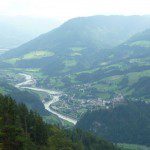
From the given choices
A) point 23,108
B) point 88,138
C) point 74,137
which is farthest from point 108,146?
point 23,108

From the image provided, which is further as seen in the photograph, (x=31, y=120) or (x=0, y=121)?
(x=31, y=120)

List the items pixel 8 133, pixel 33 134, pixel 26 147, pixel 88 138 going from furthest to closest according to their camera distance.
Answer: pixel 88 138, pixel 33 134, pixel 26 147, pixel 8 133

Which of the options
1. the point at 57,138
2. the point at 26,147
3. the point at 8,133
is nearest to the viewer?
the point at 8,133

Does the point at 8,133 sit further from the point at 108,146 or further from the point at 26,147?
the point at 108,146

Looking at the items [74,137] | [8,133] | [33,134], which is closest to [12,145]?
[8,133]

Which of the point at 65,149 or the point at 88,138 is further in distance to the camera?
the point at 88,138

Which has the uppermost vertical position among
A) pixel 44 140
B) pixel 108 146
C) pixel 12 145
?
pixel 12 145

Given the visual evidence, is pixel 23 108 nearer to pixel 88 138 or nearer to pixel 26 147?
pixel 26 147

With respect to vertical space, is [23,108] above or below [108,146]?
above

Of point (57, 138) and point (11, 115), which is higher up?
point (11, 115)
